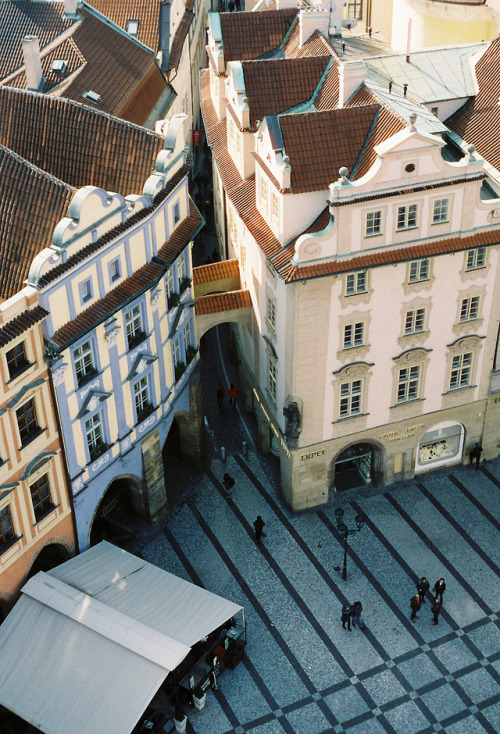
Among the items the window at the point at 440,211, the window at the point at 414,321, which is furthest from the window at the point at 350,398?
the window at the point at 440,211

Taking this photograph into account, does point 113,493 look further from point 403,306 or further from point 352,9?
point 352,9

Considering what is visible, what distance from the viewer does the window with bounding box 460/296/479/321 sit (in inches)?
2142

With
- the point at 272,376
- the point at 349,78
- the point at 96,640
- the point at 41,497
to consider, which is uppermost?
the point at 349,78

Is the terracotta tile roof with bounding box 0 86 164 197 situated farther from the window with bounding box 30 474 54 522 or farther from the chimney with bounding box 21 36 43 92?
the window with bounding box 30 474 54 522

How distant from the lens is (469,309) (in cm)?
5475

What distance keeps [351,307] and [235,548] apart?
1472 cm

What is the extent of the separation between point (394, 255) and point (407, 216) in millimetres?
1947

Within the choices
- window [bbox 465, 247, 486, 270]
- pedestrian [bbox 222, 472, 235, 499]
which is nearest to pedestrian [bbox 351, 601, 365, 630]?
pedestrian [bbox 222, 472, 235, 499]

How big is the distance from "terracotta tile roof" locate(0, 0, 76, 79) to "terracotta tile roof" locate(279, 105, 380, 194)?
2821 cm

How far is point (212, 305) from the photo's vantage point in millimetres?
57844

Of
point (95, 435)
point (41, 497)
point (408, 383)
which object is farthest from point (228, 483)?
point (41, 497)

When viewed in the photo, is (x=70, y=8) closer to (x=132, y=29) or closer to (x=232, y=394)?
(x=132, y=29)

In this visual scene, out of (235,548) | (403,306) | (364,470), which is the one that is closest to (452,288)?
(403,306)

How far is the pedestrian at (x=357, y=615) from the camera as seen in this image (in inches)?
2019
